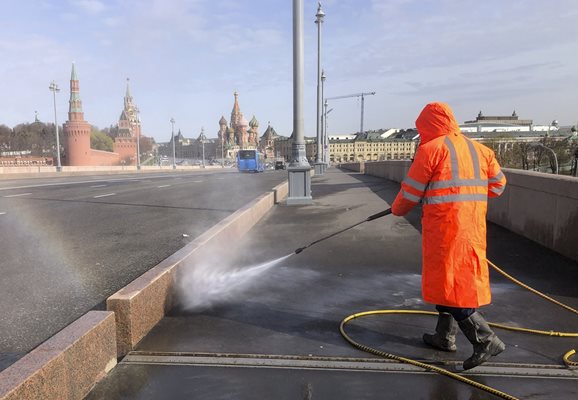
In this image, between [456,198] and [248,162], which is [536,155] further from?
[456,198]

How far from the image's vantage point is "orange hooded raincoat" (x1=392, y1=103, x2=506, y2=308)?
3262mm

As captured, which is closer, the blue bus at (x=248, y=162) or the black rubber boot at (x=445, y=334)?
the black rubber boot at (x=445, y=334)

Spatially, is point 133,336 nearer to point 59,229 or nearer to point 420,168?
point 420,168

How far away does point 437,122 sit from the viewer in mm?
3406

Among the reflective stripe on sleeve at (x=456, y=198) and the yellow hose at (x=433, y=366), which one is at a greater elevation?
the reflective stripe on sleeve at (x=456, y=198)

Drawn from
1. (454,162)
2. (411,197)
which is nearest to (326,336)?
(411,197)

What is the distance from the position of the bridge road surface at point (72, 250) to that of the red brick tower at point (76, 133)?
8851 centimetres

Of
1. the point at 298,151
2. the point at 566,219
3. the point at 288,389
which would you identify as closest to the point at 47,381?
the point at 288,389

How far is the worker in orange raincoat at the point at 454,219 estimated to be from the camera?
128 inches

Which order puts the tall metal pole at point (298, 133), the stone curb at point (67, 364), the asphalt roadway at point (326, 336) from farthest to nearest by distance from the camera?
1. the tall metal pole at point (298, 133)
2. the asphalt roadway at point (326, 336)
3. the stone curb at point (67, 364)

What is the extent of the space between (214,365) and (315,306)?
1.52m

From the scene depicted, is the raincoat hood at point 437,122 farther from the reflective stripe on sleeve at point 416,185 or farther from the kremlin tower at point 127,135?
the kremlin tower at point 127,135

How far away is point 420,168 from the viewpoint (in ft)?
11.0

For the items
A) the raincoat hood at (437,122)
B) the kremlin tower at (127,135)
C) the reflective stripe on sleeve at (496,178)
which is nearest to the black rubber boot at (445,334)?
the reflective stripe on sleeve at (496,178)
